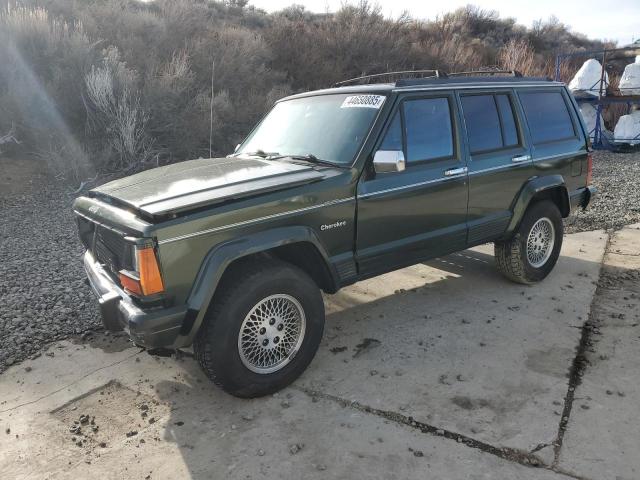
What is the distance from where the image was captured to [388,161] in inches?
139

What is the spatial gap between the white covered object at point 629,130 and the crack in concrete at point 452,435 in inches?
584

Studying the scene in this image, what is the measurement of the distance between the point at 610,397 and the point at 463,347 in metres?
1.03

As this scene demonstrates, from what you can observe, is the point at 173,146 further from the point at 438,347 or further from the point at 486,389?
the point at 486,389

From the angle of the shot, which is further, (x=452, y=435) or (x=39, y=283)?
(x=39, y=283)

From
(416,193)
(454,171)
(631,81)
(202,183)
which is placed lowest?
(416,193)

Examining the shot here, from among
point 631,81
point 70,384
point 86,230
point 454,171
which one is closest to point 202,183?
point 86,230

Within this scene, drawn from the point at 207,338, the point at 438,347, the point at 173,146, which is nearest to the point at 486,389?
the point at 438,347

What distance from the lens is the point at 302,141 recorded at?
13.4 ft

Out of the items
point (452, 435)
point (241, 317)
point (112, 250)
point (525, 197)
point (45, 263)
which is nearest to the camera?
point (452, 435)

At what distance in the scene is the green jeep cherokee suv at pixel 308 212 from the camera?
3.02 meters

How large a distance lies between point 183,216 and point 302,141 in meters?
1.45

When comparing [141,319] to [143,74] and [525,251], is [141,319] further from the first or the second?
[143,74]

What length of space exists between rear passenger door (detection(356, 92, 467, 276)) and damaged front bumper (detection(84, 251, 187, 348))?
1416mm

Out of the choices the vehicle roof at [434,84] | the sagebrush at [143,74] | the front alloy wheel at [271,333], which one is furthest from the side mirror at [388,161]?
the sagebrush at [143,74]
